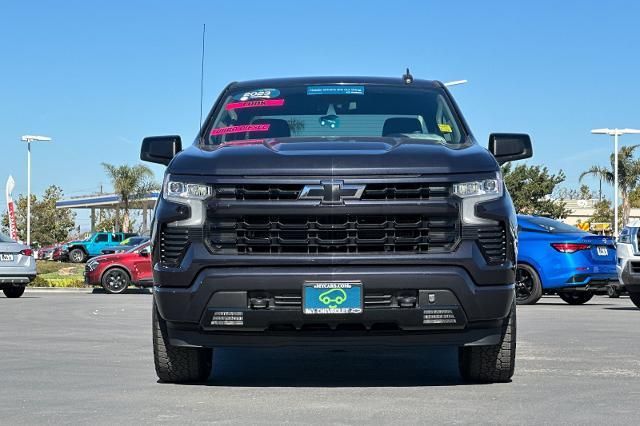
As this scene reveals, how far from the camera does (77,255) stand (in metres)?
59.9

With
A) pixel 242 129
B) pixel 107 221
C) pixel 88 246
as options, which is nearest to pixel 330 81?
pixel 242 129

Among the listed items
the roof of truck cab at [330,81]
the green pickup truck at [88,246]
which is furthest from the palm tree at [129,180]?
the roof of truck cab at [330,81]

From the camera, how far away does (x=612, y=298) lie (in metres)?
22.9

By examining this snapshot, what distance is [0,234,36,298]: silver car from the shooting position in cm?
2228

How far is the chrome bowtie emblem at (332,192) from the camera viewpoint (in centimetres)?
677

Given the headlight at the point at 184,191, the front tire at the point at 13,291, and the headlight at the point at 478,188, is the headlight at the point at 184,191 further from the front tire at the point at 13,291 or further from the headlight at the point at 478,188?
the front tire at the point at 13,291

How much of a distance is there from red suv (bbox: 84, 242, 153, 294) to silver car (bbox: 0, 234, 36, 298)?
4.39 metres

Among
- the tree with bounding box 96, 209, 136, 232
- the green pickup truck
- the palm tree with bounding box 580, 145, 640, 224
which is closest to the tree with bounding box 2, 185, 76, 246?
the tree with bounding box 96, 209, 136, 232

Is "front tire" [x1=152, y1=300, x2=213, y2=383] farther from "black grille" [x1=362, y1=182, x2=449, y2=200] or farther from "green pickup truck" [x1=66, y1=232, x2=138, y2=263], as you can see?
"green pickup truck" [x1=66, y1=232, x2=138, y2=263]

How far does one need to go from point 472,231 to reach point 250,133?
2.13m

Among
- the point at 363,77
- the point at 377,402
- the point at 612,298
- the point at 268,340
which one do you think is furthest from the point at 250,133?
the point at 612,298

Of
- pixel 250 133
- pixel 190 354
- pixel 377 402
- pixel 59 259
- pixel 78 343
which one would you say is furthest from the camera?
pixel 59 259

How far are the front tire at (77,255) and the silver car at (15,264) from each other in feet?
123

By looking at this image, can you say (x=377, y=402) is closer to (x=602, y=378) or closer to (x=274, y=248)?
(x=274, y=248)
